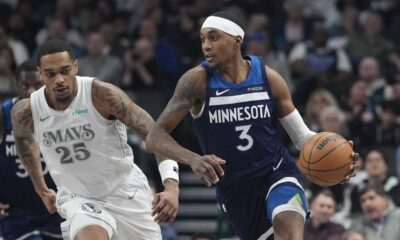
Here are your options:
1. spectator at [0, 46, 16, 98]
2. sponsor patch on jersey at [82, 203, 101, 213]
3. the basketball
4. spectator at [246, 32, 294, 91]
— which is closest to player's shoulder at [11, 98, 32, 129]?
sponsor patch on jersey at [82, 203, 101, 213]

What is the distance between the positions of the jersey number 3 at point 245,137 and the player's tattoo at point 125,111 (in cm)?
71

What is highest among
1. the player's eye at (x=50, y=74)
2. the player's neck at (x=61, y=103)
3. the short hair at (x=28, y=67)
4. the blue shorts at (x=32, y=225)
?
the player's eye at (x=50, y=74)

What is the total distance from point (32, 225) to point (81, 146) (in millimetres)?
1767

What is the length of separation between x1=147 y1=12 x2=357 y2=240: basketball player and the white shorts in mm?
584

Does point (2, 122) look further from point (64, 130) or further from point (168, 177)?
point (168, 177)

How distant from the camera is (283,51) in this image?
16.8 m

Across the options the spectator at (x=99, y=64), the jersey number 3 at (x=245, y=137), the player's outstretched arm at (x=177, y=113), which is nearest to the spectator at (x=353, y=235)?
the jersey number 3 at (x=245, y=137)

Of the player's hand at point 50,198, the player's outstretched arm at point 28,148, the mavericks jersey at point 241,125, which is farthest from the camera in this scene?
the player's hand at point 50,198

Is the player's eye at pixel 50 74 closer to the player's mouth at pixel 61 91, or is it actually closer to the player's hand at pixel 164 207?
the player's mouth at pixel 61 91

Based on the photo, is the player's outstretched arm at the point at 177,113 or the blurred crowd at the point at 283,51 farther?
the blurred crowd at the point at 283,51

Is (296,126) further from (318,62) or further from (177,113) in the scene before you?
(318,62)

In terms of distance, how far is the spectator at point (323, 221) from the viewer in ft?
39.5

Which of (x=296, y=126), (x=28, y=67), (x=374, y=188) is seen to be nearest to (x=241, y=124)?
(x=296, y=126)

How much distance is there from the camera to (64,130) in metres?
8.65
